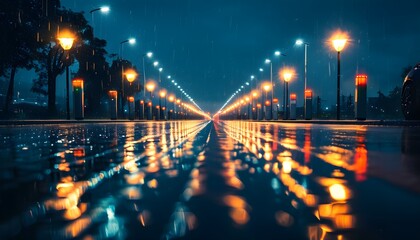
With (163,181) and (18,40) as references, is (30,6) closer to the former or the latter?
(18,40)

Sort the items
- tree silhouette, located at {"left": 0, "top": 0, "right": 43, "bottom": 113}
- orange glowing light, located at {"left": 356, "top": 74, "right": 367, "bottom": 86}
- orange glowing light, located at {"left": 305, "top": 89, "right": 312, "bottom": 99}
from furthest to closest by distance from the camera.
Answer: orange glowing light, located at {"left": 305, "top": 89, "right": 312, "bottom": 99} → tree silhouette, located at {"left": 0, "top": 0, "right": 43, "bottom": 113} → orange glowing light, located at {"left": 356, "top": 74, "right": 367, "bottom": 86}

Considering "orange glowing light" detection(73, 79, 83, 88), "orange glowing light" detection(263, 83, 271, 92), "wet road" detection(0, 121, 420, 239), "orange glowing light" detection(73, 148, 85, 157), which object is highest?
"orange glowing light" detection(263, 83, 271, 92)

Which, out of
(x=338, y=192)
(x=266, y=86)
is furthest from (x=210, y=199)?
(x=266, y=86)

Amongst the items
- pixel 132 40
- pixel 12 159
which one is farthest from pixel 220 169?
pixel 132 40

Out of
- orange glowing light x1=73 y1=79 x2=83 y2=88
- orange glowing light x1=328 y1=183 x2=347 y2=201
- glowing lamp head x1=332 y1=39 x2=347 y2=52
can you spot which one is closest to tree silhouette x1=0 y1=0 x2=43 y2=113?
orange glowing light x1=73 y1=79 x2=83 y2=88

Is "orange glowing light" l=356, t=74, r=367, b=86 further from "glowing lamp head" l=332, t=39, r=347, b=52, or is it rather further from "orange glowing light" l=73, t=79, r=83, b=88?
"orange glowing light" l=73, t=79, r=83, b=88

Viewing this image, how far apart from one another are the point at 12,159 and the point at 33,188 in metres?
3.55

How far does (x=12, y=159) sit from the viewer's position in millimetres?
8453

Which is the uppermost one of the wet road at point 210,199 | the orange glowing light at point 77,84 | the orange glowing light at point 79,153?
the orange glowing light at point 77,84

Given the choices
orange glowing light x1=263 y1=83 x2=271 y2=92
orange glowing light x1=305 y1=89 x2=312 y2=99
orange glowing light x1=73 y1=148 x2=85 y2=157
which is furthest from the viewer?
orange glowing light x1=263 y1=83 x2=271 y2=92

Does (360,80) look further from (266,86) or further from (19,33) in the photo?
(266,86)

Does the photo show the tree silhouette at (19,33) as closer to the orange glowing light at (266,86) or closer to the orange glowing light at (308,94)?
the orange glowing light at (308,94)

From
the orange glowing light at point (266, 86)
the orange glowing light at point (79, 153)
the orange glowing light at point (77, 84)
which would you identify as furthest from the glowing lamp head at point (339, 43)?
the orange glowing light at point (266, 86)

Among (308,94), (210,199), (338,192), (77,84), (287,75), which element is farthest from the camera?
(287,75)
